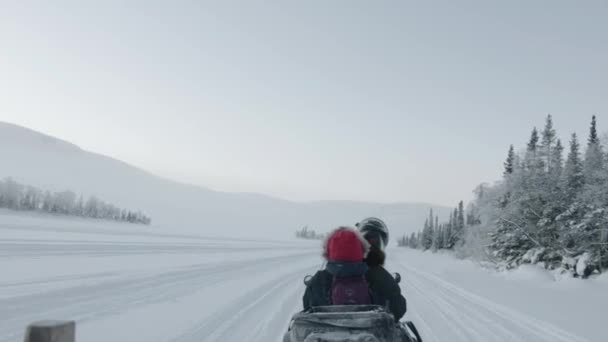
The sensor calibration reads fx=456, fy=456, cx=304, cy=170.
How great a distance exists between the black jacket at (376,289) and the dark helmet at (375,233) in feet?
1.04

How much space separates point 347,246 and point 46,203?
7403 centimetres

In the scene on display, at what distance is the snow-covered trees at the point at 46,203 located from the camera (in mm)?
63312

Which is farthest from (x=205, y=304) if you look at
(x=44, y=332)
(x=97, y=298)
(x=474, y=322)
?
(x=44, y=332)

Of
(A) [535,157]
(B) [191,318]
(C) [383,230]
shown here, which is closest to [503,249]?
(A) [535,157]

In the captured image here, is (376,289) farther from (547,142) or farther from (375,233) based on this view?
(547,142)

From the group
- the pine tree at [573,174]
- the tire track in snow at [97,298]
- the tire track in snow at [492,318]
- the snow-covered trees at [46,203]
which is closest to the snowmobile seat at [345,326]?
the tire track in snow at [97,298]

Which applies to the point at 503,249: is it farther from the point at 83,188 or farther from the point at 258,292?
the point at 83,188

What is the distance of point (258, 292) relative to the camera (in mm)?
13688

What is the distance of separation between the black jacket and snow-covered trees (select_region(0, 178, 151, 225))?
231ft

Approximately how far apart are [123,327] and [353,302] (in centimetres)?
563

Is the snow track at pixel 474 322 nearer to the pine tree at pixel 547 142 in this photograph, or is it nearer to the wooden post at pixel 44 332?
the wooden post at pixel 44 332

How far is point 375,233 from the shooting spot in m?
4.36

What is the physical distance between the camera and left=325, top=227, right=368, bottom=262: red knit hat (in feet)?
12.1

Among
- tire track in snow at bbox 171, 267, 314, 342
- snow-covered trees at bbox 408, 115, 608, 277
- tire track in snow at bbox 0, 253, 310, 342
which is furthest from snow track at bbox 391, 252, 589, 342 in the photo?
snow-covered trees at bbox 408, 115, 608, 277
